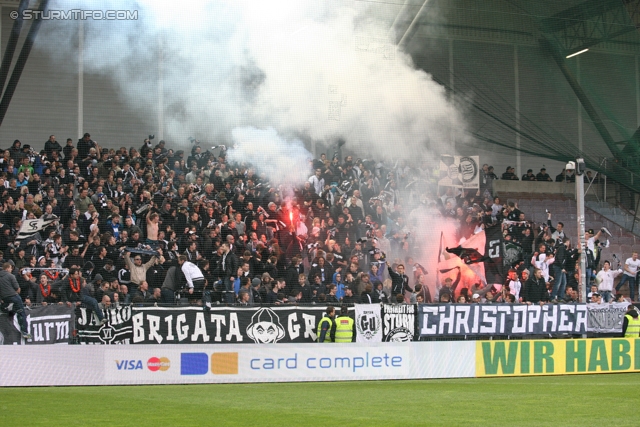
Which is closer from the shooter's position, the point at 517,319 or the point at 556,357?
the point at 556,357

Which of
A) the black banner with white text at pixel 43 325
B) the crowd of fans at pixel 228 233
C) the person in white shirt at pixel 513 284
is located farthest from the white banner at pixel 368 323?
the black banner with white text at pixel 43 325

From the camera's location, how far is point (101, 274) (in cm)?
1448

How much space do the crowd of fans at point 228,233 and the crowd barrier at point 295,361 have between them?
1154 millimetres

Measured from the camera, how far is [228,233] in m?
16.0

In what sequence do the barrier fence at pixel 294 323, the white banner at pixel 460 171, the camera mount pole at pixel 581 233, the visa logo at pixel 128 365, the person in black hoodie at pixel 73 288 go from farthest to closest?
the white banner at pixel 460 171 < the camera mount pole at pixel 581 233 < the person in black hoodie at pixel 73 288 < the barrier fence at pixel 294 323 < the visa logo at pixel 128 365

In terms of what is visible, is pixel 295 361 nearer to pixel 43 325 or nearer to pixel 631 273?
pixel 43 325

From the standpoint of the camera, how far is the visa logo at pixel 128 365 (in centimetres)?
1289

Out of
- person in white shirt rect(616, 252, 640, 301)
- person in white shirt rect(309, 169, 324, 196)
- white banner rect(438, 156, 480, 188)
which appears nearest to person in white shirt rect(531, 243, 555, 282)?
person in white shirt rect(616, 252, 640, 301)

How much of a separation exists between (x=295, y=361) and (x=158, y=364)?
7.17 feet

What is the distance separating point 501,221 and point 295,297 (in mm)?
6265

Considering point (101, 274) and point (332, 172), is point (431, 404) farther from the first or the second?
point (332, 172)

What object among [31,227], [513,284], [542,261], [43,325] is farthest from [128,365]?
[542,261]

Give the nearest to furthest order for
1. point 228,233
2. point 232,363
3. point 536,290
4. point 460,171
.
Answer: point 232,363 → point 228,233 → point 536,290 → point 460,171

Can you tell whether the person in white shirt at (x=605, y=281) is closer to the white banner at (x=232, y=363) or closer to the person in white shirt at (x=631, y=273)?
the person in white shirt at (x=631, y=273)
